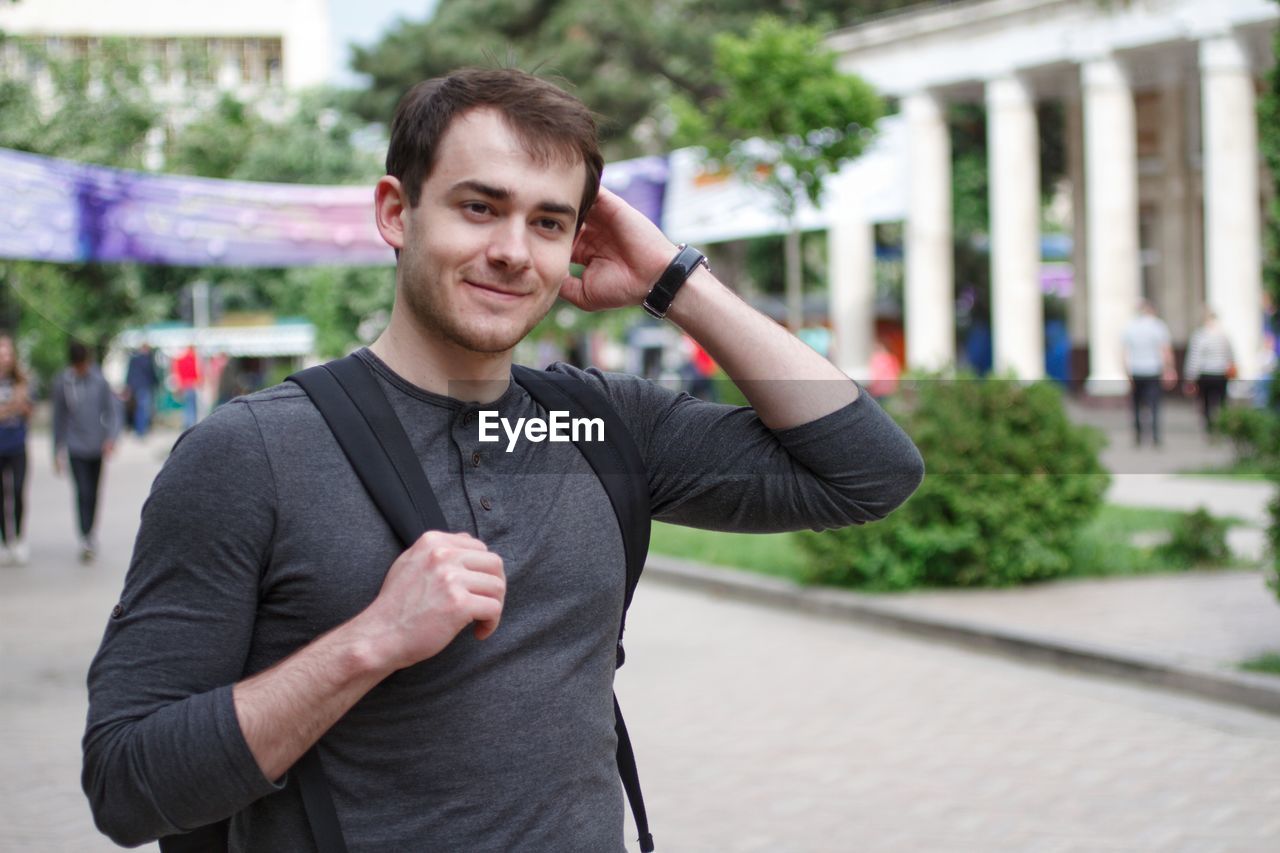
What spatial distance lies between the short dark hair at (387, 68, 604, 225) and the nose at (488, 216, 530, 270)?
9 centimetres

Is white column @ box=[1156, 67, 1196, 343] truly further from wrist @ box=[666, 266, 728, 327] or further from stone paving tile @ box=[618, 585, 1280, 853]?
wrist @ box=[666, 266, 728, 327]

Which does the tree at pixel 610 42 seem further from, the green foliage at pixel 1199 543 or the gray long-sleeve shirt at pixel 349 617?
the gray long-sleeve shirt at pixel 349 617

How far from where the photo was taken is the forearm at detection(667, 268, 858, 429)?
2154 mm

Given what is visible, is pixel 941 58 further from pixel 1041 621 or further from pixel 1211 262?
pixel 1041 621

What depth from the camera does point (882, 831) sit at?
5973 mm

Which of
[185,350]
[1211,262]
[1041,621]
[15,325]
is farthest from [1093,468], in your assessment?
[15,325]

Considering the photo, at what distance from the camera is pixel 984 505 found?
11375 mm

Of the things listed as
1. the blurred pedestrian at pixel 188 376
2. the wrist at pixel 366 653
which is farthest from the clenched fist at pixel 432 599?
the blurred pedestrian at pixel 188 376

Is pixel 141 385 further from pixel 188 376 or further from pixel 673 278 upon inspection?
pixel 673 278

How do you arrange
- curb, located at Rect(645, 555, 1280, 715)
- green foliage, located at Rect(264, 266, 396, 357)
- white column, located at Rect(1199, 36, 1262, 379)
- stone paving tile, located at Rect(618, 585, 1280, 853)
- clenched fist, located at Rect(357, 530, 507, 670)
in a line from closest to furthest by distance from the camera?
clenched fist, located at Rect(357, 530, 507, 670) → stone paving tile, located at Rect(618, 585, 1280, 853) → curb, located at Rect(645, 555, 1280, 715) → white column, located at Rect(1199, 36, 1262, 379) → green foliage, located at Rect(264, 266, 396, 357)

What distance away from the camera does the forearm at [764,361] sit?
215 cm

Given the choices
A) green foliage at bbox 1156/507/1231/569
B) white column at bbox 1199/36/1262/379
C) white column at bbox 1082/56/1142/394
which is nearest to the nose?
green foliage at bbox 1156/507/1231/569

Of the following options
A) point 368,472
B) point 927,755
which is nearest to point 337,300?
point 927,755

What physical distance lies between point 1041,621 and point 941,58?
2360cm
